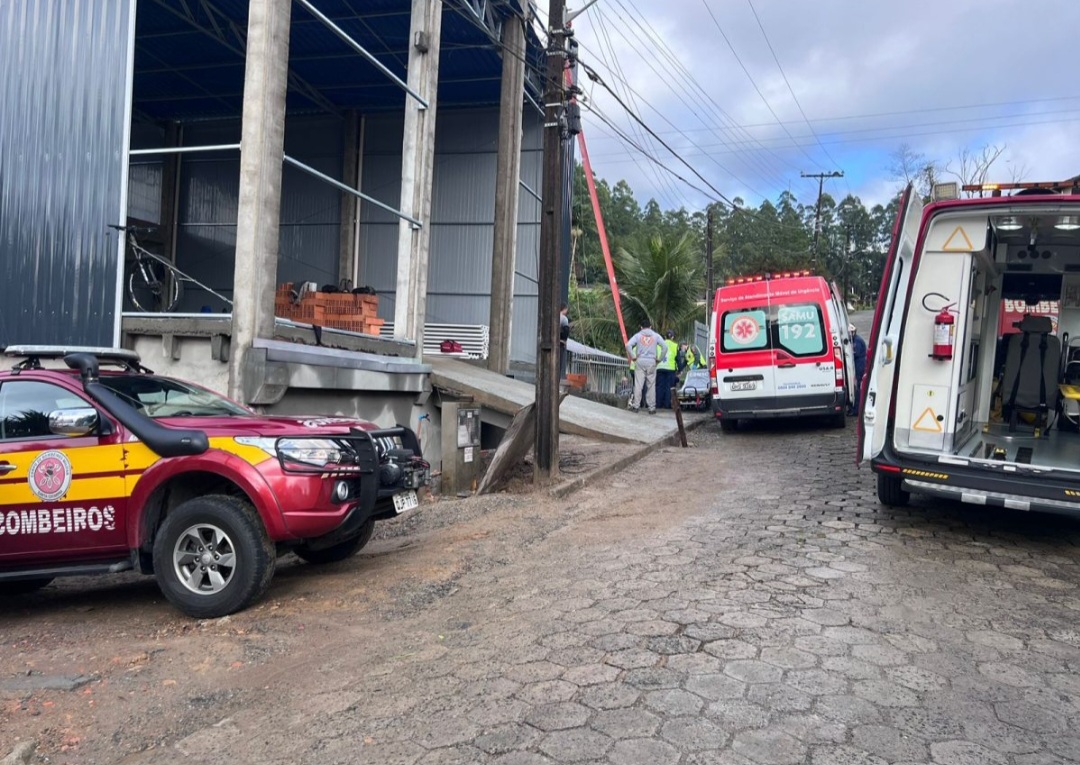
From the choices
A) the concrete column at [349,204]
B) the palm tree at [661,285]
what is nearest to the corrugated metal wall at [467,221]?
the concrete column at [349,204]

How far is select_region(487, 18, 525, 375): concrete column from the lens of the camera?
15.5 m

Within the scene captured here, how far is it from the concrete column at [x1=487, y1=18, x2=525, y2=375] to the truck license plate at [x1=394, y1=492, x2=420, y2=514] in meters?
9.96

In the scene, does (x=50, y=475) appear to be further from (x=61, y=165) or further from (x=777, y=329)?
(x=777, y=329)

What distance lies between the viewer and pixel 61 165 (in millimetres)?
9305

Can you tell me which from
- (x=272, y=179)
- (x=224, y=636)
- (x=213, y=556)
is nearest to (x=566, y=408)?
(x=272, y=179)

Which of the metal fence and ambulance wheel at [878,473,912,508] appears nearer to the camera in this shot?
ambulance wheel at [878,473,912,508]

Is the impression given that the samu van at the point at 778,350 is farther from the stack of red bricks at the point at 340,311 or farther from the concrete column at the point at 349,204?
the concrete column at the point at 349,204

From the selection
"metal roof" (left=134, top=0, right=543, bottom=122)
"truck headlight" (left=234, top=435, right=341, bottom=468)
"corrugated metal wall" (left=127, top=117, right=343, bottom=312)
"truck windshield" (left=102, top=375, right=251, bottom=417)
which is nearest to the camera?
"truck headlight" (left=234, top=435, right=341, bottom=468)

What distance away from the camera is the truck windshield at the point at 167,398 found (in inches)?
227

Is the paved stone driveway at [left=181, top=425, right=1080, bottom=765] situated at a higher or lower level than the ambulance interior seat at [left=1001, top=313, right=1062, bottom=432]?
lower

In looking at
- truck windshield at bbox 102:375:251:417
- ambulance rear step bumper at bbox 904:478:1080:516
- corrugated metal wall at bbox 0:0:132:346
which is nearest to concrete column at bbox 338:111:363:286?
corrugated metal wall at bbox 0:0:132:346

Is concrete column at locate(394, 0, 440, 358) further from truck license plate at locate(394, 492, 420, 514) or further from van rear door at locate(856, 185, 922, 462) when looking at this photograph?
van rear door at locate(856, 185, 922, 462)

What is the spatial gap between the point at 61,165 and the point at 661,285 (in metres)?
19.5

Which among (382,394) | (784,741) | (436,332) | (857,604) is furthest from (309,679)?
(436,332)
